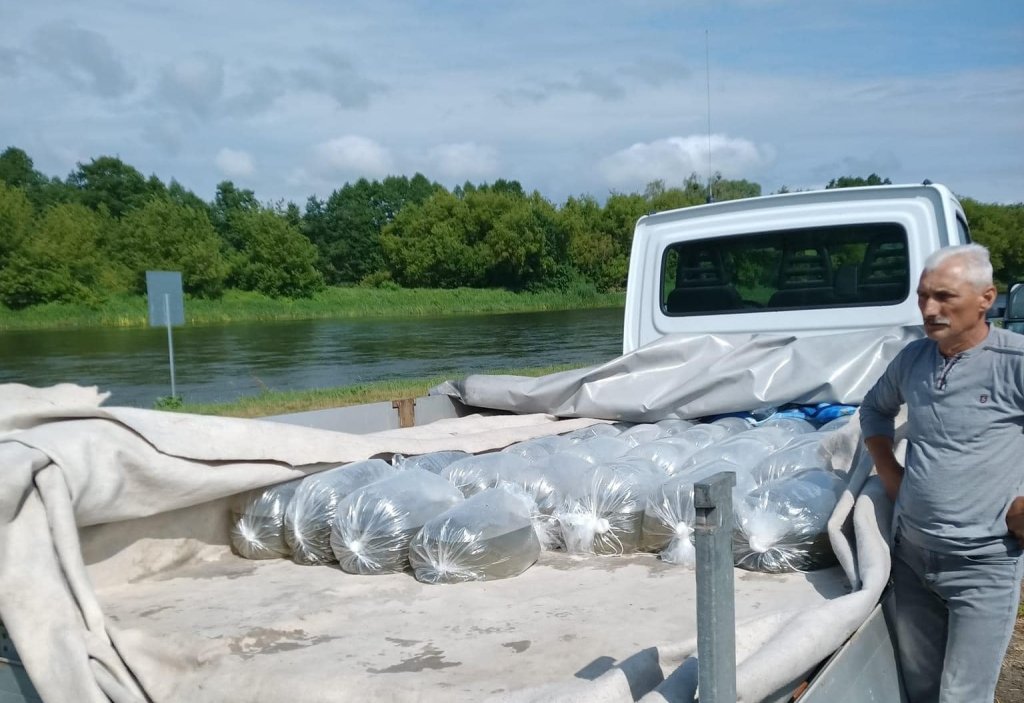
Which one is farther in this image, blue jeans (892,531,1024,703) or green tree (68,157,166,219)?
green tree (68,157,166,219)

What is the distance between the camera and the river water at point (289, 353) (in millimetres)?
20391

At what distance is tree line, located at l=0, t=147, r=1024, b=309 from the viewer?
157ft

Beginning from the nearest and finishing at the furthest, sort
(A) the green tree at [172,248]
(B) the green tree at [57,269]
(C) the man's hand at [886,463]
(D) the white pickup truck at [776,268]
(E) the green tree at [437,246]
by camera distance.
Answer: (C) the man's hand at [886,463], (D) the white pickup truck at [776,268], (B) the green tree at [57,269], (A) the green tree at [172,248], (E) the green tree at [437,246]

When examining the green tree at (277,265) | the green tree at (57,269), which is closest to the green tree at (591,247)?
the green tree at (277,265)

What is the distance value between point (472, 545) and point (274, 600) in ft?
1.80

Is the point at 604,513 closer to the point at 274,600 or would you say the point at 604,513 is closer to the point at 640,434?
the point at 274,600

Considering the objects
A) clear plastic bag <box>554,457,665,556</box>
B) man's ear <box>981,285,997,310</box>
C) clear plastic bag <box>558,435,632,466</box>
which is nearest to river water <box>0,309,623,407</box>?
clear plastic bag <box>558,435,632,466</box>

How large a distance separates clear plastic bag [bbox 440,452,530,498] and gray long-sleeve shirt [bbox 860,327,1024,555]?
4.35 feet

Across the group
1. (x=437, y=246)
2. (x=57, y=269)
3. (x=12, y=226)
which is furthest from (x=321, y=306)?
(x=12, y=226)

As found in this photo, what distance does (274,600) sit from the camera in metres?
2.62

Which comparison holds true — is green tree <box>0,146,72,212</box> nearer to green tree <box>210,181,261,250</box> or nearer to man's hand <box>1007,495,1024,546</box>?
green tree <box>210,181,261,250</box>

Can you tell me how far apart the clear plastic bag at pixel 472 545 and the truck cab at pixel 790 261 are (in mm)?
2934

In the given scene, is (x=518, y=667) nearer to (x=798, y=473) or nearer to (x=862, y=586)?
(x=862, y=586)

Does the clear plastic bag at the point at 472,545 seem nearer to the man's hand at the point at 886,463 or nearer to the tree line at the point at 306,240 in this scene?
the man's hand at the point at 886,463
